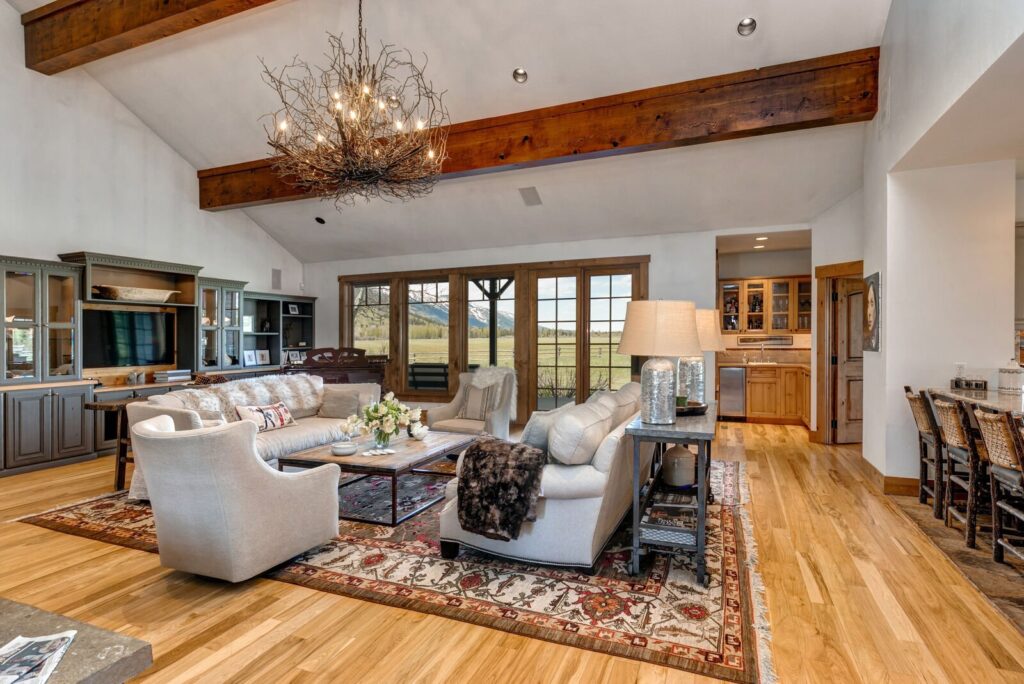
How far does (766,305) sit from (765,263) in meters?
0.69

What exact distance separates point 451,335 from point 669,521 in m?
5.59

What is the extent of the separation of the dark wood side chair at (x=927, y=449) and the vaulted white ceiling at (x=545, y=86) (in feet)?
8.96

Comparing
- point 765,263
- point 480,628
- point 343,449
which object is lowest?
point 480,628

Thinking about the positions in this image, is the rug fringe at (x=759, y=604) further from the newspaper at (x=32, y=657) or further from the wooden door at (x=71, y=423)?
the wooden door at (x=71, y=423)

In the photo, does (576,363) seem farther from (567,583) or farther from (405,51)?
(567,583)

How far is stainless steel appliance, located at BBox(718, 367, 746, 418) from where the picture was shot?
25.8ft

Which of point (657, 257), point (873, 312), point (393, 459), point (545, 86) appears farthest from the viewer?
point (657, 257)

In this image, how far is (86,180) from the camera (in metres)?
6.04

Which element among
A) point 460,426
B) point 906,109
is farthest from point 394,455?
point 906,109

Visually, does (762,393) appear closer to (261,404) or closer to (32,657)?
(261,404)

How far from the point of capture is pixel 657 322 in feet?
9.65

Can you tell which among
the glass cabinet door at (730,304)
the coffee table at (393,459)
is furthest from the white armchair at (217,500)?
the glass cabinet door at (730,304)

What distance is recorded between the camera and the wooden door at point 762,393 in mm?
7750

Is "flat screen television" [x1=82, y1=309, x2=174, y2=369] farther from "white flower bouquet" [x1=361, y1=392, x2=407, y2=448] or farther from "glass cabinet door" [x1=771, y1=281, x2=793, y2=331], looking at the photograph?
"glass cabinet door" [x1=771, y1=281, x2=793, y2=331]
